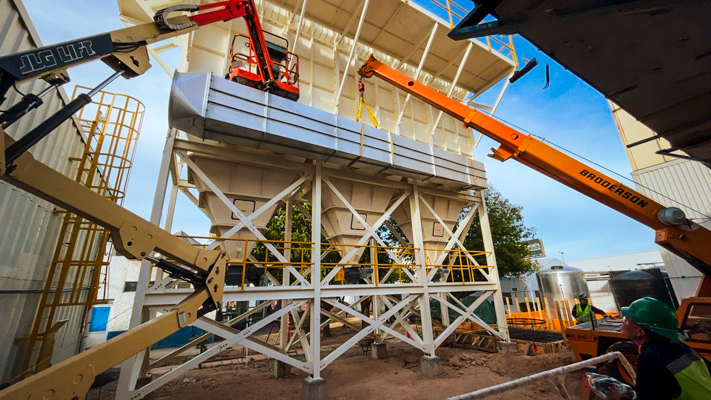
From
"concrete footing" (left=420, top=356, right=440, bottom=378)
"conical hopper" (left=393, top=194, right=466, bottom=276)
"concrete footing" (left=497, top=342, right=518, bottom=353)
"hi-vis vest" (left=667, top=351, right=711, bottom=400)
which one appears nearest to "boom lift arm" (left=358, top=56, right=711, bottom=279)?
"conical hopper" (left=393, top=194, right=466, bottom=276)

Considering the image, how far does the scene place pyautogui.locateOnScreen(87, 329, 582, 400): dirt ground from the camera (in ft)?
21.3

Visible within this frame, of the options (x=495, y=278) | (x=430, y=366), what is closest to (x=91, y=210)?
(x=430, y=366)

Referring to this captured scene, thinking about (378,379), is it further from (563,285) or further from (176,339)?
(563,285)

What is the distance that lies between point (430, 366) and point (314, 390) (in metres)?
3.26

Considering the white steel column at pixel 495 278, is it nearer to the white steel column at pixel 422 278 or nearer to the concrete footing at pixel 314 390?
the white steel column at pixel 422 278

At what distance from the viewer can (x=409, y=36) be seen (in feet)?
30.1

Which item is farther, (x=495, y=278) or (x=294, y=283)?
(x=495, y=278)

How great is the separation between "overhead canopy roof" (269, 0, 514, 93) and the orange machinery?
81.6 inches

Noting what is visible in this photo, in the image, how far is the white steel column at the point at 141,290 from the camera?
4.96 metres

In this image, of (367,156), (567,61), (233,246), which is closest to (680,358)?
(567,61)

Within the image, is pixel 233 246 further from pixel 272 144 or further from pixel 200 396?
pixel 200 396

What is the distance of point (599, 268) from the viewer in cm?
3347

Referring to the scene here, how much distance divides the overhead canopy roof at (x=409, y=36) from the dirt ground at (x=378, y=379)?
9.26 metres

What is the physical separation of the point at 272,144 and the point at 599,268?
4152 cm
